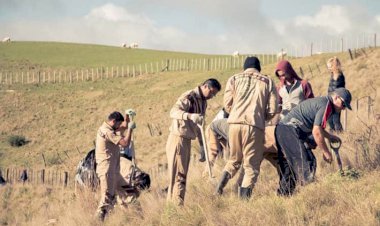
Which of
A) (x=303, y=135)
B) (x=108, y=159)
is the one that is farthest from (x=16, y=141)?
(x=303, y=135)

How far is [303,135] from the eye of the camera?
23.7ft

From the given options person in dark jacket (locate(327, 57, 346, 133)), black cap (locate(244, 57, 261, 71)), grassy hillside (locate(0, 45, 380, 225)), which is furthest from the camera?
person in dark jacket (locate(327, 57, 346, 133))

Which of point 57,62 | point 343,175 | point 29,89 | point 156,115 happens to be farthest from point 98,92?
point 343,175

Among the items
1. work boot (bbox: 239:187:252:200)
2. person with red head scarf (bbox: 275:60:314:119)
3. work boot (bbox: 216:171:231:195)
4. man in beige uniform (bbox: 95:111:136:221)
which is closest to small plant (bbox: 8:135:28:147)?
man in beige uniform (bbox: 95:111:136:221)

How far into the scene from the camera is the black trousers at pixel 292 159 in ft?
22.9

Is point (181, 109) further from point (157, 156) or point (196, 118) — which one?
point (157, 156)

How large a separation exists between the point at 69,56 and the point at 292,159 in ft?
262

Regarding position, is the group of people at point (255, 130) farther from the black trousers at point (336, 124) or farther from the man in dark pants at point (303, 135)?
the black trousers at point (336, 124)

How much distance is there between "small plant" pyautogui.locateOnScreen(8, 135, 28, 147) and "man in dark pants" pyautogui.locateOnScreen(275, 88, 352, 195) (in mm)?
36045

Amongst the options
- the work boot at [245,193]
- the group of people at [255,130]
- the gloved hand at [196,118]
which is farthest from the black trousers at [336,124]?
the work boot at [245,193]

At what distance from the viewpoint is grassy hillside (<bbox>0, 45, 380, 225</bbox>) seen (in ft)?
20.4

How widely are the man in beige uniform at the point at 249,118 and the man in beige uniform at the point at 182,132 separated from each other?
2.12 ft

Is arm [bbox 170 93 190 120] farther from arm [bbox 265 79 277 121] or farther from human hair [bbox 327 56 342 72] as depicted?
human hair [bbox 327 56 342 72]

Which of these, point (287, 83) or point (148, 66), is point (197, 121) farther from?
point (148, 66)
